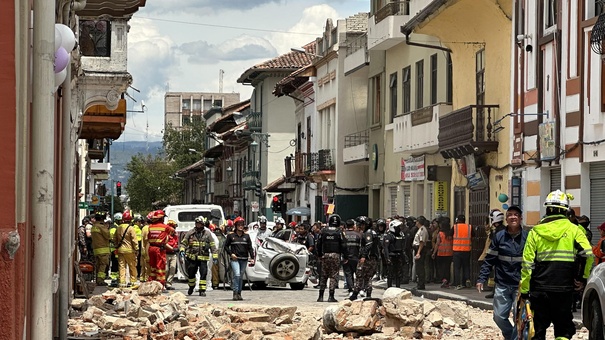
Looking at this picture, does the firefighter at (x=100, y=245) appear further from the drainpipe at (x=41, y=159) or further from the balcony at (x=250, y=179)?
the balcony at (x=250, y=179)

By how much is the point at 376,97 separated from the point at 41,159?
39704 millimetres

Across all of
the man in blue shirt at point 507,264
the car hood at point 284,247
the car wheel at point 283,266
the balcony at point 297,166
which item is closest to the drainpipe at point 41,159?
the man in blue shirt at point 507,264

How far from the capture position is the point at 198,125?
12962cm

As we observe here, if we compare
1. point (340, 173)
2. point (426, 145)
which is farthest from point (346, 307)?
point (340, 173)

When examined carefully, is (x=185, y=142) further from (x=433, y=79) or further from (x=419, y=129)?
(x=419, y=129)

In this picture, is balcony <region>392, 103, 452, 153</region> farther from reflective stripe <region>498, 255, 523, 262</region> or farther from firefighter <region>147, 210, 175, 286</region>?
reflective stripe <region>498, 255, 523, 262</region>

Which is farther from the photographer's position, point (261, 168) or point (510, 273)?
point (261, 168)

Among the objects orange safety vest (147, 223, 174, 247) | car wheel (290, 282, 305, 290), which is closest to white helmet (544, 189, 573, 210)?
orange safety vest (147, 223, 174, 247)

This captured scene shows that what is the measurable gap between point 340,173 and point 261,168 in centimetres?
2762

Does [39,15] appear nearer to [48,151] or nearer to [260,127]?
[48,151]

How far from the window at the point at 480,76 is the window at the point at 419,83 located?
19.9ft

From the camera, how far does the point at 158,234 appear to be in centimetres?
2858

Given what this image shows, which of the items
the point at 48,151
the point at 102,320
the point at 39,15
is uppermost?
the point at 39,15

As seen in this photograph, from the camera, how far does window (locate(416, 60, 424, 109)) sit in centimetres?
4103
